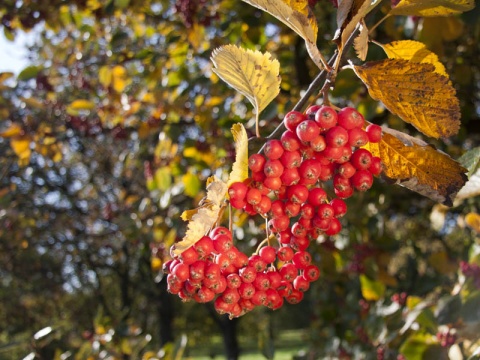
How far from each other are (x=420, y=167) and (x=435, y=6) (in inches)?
13.0

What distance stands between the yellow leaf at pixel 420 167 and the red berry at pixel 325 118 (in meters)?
0.13

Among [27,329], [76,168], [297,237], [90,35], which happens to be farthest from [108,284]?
[297,237]

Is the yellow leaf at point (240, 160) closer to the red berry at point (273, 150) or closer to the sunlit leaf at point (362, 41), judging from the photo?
the red berry at point (273, 150)

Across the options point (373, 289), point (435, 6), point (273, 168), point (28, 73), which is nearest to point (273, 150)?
point (273, 168)

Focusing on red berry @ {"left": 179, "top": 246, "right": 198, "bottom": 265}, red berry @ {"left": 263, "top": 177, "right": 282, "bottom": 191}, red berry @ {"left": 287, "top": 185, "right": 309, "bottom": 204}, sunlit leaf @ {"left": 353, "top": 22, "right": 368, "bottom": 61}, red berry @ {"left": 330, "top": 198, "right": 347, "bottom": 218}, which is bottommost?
red berry @ {"left": 330, "top": 198, "right": 347, "bottom": 218}

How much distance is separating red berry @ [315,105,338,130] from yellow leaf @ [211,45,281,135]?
13 centimetres

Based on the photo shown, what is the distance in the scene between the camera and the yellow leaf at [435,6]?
0.95 metres

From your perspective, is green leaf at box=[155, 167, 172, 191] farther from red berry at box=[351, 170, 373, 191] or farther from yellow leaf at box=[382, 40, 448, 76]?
red berry at box=[351, 170, 373, 191]

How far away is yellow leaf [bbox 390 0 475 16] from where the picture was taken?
95 centimetres

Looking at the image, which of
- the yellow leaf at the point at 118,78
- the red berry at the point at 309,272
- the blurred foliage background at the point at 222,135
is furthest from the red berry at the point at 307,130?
the yellow leaf at the point at 118,78

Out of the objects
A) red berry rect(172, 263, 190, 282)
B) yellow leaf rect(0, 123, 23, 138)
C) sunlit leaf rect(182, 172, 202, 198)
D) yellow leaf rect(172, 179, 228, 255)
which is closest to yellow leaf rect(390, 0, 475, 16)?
yellow leaf rect(172, 179, 228, 255)

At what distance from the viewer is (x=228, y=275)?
90cm

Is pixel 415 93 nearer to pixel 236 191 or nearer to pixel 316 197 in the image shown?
pixel 316 197

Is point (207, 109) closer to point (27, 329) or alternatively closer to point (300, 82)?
point (300, 82)
